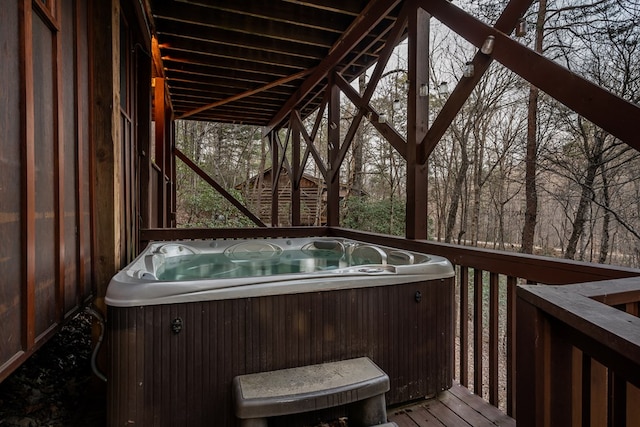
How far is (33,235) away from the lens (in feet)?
4.25

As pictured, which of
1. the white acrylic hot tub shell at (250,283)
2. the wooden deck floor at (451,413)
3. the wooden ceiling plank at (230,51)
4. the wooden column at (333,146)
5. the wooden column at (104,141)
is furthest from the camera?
the wooden column at (333,146)

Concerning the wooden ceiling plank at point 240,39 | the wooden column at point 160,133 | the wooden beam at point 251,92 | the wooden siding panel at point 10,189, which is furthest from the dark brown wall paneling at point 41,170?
the wooden beam at point 251,92

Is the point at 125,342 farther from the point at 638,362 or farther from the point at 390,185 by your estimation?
the point at 390,185

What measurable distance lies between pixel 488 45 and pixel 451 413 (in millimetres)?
2091

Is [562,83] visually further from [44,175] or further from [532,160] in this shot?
[532,160]

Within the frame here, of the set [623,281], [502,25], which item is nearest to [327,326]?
[623,281]

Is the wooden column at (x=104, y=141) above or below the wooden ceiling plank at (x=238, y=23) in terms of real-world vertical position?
below

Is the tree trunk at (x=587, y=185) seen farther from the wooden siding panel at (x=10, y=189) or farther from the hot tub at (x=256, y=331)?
the wooden siding panel at (x=10, y=189)

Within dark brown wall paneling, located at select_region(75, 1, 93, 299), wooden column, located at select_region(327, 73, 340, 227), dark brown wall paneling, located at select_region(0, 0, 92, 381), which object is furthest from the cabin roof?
dark brown wall paneling, located at select_region(0, 0, 92, 381)

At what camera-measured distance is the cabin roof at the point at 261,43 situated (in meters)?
3.30

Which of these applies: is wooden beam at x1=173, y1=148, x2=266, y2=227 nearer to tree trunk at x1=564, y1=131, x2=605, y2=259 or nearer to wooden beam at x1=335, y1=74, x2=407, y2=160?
wooden beam at x1=335, y1=74, x2=407, y2=160

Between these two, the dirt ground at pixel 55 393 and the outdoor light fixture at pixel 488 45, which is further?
the outdoor light fixture at pixel 488 45

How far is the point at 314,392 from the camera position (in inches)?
58.2

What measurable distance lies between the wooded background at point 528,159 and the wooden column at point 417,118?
0.21 m
